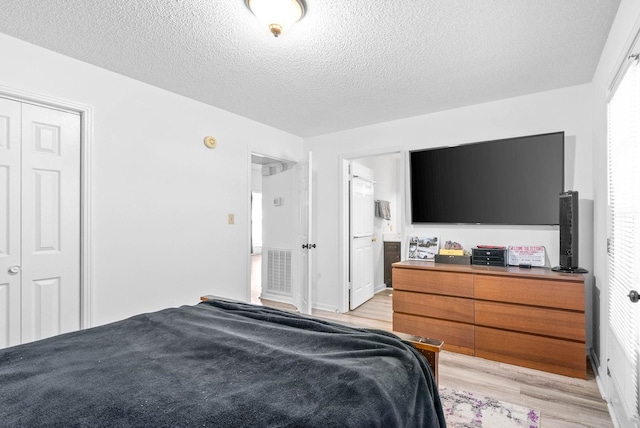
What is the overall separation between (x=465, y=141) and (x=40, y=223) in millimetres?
A: 3844

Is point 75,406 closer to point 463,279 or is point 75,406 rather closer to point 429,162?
point 463,279

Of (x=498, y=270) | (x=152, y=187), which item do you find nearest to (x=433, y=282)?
(x=498, y=270)

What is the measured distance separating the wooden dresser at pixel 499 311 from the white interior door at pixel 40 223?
9.42 ft

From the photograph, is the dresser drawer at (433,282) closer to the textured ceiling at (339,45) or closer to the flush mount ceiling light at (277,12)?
the textured ceiling at (339,45)

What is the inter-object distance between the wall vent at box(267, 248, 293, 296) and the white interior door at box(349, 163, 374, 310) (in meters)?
1.01

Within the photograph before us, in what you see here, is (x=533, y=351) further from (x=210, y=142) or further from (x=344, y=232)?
(x=210, y=142)

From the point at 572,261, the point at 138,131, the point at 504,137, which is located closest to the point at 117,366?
the point at 138,131

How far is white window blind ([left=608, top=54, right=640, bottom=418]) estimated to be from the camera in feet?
4.91

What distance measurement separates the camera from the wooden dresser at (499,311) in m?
2.54

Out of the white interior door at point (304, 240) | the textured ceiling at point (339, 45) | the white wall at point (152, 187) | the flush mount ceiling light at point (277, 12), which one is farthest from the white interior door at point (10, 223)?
the white interior door at point (304, 240)

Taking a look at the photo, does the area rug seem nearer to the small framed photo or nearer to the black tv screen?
the small framed photo

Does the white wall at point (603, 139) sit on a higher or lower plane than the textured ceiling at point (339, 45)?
lower

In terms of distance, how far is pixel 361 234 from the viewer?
4.80 m

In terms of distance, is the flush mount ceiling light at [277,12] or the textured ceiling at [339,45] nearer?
the flush mount ceiling light at [277,12]
